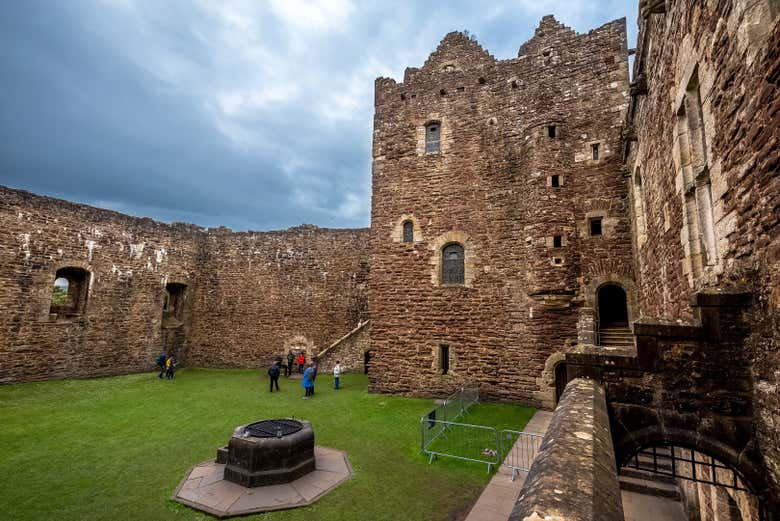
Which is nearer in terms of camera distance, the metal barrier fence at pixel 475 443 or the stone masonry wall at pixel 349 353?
the metal barrier fence at pixel 475 443

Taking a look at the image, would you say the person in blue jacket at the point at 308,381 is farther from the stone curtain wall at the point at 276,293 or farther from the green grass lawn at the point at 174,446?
the stone curtain wall at the point at 276,293

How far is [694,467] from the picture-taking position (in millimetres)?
3756

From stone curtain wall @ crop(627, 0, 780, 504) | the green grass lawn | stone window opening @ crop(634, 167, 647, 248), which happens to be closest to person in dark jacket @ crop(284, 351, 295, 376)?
the green grass lawn

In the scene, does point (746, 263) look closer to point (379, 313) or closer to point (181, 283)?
point (379, 313)

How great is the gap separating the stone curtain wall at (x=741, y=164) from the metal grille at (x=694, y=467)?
55cm

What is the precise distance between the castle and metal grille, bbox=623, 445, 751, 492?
0.16 meters

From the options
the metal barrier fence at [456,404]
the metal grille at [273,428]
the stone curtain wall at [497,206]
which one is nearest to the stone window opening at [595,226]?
the stone curtain wall at [497,206]

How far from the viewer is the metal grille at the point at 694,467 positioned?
3.28 metres

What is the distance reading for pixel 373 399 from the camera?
12.9m

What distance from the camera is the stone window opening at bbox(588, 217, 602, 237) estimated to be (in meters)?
11.4

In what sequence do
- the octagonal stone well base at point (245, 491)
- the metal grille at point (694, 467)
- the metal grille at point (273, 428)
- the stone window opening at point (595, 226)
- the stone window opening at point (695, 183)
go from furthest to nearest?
1. the stone window opening at point (595, 226)
2. the metal grille at point (273, 428)
3. the octagonal stone well base at point (245, 491)
4. the stone window opening at point (695, 183)
5. the metal grille at point (694, 467)

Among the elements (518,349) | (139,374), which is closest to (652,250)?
(518,349)

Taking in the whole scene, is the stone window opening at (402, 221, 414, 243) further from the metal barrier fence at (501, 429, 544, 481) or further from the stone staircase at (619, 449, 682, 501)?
the stone staircase at (619, 449, 682, 501)

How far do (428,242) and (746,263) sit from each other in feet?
35.5
